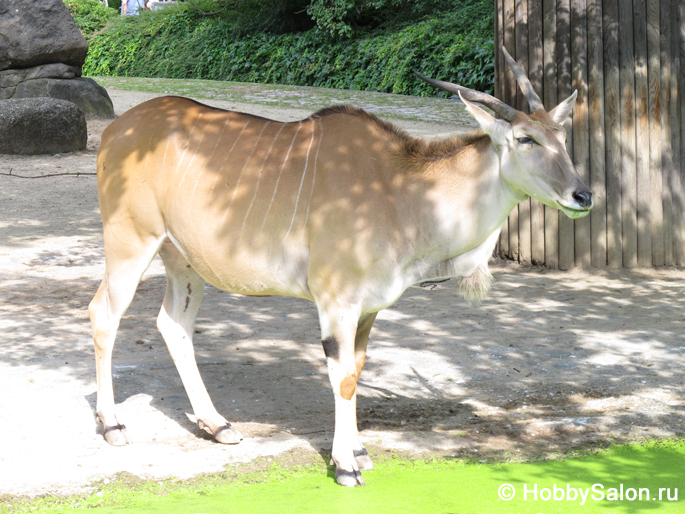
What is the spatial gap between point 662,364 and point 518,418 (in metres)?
1.25

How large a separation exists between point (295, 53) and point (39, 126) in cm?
1121

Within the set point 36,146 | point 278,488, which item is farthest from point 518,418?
point 36,146

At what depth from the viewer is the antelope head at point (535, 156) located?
10.6ft

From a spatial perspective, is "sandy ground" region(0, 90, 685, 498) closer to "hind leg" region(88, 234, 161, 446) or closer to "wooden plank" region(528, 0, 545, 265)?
"hind leg" region(88, 234, 161, 446)

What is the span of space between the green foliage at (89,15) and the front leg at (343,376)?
25047mm

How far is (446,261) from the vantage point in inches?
143

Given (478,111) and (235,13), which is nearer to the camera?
(478,111)

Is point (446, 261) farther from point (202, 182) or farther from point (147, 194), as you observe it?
point (147, 194)

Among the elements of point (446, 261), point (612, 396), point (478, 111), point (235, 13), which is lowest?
point (612, 396)

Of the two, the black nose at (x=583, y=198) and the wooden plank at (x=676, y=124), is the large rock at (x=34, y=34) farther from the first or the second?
the black nose at (x=583, y=198)

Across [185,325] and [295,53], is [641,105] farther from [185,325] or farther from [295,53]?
[295,53]

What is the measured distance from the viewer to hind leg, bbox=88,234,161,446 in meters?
3.98

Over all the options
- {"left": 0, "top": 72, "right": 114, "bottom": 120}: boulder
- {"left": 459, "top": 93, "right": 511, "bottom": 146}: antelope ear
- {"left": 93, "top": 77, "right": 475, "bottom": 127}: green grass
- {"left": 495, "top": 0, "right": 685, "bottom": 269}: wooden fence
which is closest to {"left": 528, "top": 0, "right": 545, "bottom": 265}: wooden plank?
{"left": 495, "top": 0, "right": 685, "bottom": 269}: wooden fence

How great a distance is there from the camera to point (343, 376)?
3.48 m
